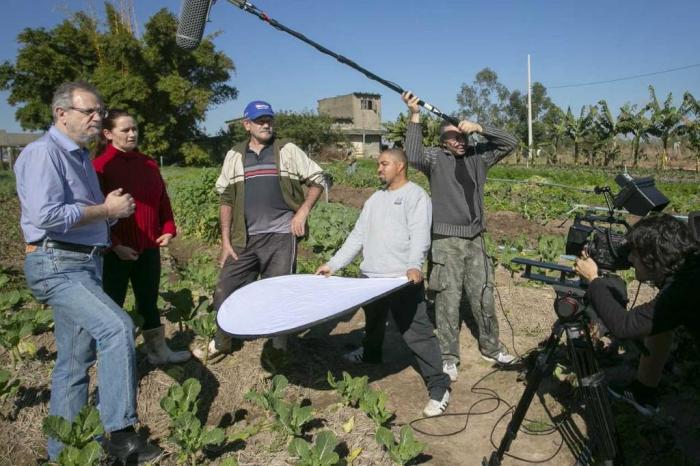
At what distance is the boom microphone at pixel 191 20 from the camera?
9.72 feet

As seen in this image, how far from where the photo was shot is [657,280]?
2561 millimetres

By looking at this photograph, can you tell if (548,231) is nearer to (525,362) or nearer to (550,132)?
(525,362)

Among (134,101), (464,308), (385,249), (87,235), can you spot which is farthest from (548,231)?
(134,101)

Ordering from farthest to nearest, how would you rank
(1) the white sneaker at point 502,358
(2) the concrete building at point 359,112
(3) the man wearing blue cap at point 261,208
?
(2) the concrete building at point 359,112, (1) the white sneaker at point 502,358, (3) the man wearing blue cap at point 261,208

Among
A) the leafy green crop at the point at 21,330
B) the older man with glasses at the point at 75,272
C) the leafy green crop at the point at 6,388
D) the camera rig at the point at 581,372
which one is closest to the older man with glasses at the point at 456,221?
the camera rig at the point at 581,372

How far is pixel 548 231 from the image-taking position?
410 inches

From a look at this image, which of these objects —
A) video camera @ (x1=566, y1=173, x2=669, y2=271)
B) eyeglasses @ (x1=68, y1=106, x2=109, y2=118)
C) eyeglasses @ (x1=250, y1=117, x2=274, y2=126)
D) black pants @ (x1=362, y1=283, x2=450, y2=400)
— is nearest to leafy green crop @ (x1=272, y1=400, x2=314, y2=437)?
black pants @ (x1=362, y1=283, x2=450, y2=400)

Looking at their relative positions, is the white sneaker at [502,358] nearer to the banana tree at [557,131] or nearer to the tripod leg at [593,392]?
the tripod leg at [593,392]

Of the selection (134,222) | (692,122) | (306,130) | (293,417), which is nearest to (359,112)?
(306,130)

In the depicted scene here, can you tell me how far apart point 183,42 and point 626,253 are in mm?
2791

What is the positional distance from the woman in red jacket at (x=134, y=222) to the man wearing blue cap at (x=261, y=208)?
1.63ft

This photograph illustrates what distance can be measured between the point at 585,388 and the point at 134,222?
301 centimetres

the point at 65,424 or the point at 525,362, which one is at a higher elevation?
the point at 65,424

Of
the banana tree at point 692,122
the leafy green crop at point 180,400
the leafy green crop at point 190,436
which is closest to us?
the leafy green crop at point 190,436
